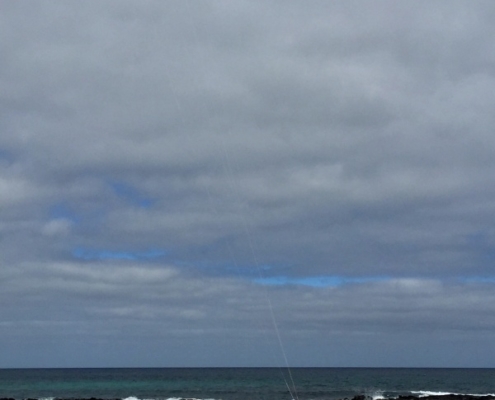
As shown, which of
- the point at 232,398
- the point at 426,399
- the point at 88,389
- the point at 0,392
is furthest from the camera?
the point at 88,389

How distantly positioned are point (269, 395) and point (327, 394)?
24.5ft

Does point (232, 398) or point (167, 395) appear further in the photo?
point (167, 395)

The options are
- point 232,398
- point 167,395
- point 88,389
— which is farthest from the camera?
point 88,389

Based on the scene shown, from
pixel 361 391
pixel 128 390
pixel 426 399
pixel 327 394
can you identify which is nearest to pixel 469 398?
pixel 426 399

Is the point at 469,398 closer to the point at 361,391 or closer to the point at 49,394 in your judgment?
the point at 361,391

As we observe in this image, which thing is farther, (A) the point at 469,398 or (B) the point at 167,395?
(B) the point at 167,395

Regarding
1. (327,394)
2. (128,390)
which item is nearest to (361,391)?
(327,394)

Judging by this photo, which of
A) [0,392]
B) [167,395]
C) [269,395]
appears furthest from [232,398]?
[0,392]

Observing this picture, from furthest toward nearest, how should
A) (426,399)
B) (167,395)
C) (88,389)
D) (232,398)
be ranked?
(88,389) → (167,395) → (232,398) → (426,399)

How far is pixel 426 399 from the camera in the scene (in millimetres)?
55125

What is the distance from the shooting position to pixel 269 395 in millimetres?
81938

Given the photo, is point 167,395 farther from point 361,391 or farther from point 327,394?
point 361,391

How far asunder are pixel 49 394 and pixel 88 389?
453 inches

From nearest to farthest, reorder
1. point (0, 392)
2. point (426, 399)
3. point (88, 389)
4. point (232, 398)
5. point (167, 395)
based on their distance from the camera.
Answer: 1. point (426, 399)
2. point (232, 398)
3. point (167, 395)
4. point (0, 392)
5. point (88, 389)
